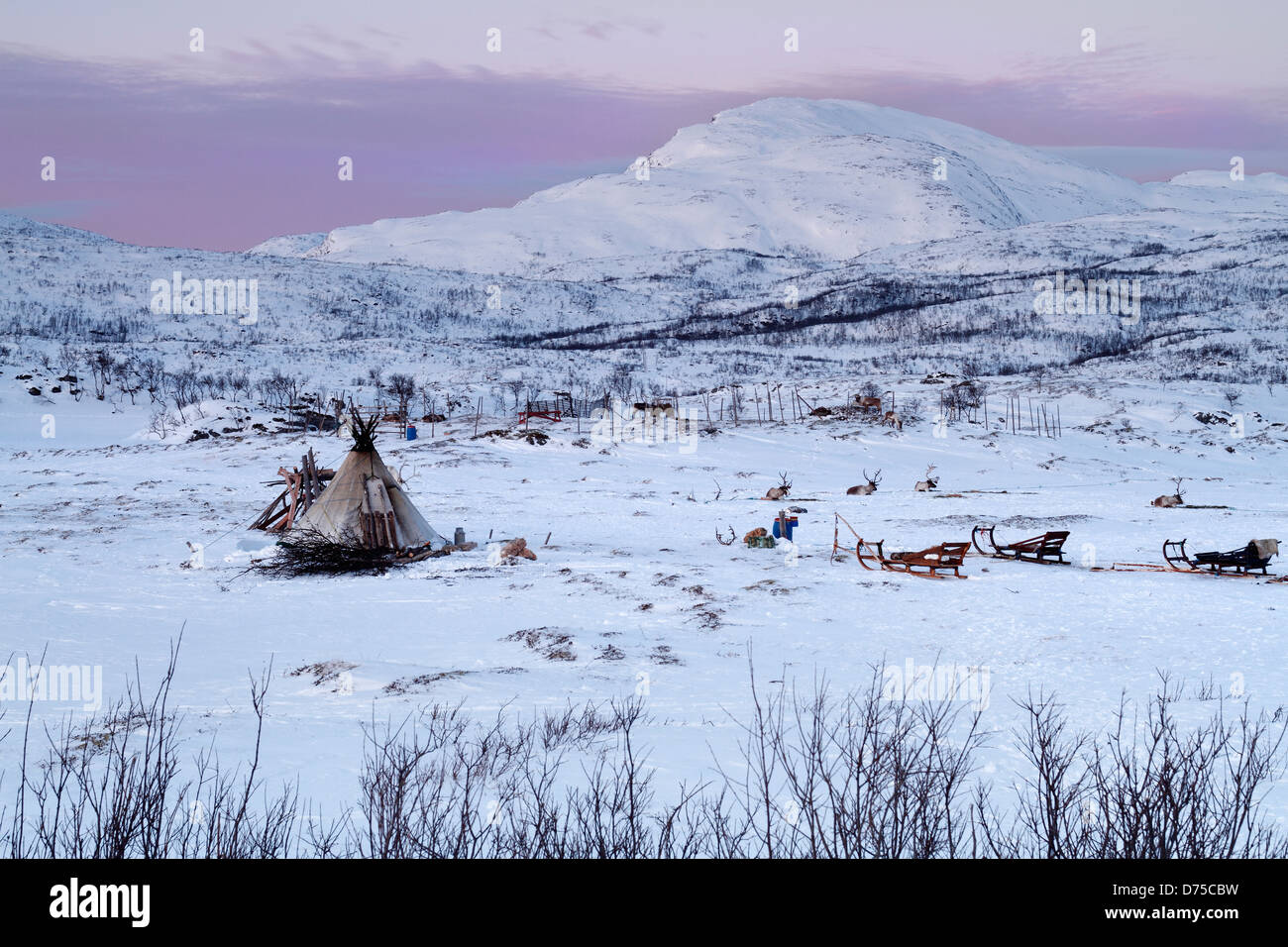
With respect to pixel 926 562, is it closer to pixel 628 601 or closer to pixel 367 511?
pixel 628 601

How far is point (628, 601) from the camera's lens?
13.8 meters

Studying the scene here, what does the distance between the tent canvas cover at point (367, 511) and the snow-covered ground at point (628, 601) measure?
40.7 inches

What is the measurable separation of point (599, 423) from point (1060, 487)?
18.7m

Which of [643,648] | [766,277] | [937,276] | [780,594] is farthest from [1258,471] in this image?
[766,277]

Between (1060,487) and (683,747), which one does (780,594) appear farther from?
(1060,487)

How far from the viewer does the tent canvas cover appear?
56.0ft

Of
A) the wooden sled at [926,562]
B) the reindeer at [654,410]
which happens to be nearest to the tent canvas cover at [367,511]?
the wooden sled at [926,562]

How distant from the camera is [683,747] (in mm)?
7121

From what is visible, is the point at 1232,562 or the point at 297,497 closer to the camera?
the point at 1232,562

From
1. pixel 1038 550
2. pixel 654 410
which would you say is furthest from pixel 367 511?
pixel 654 410

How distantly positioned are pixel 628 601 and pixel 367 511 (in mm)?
6034

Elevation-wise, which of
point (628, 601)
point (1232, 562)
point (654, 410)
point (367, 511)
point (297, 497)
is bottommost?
point (628, 601)

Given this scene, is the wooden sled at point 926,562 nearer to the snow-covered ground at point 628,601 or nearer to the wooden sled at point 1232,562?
the snow-covered ground at point 628,601
